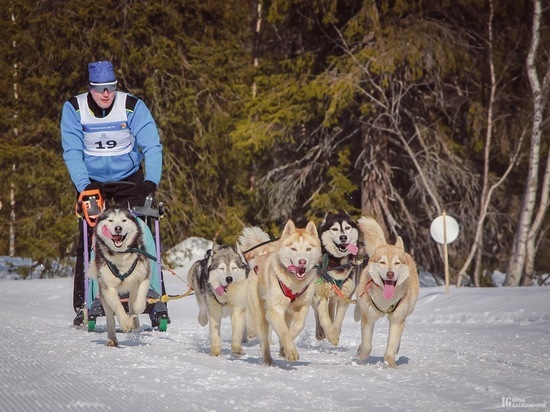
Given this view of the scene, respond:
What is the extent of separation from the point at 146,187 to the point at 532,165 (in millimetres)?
9898

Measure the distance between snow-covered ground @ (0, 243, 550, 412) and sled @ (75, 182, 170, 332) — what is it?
A: 0.81 feet

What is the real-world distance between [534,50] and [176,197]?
8.00m

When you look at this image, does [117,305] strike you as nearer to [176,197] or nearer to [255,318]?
[255,318]

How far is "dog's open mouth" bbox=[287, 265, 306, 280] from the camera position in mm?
5660

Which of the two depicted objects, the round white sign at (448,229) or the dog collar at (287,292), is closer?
the dog collar at (287,292)

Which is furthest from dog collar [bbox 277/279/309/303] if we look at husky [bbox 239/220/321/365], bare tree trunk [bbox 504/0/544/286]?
bare tree trunk [bbox 504/0/544/286]

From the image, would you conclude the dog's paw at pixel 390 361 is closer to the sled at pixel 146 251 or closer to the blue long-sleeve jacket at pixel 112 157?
the sled at pixel 146 251

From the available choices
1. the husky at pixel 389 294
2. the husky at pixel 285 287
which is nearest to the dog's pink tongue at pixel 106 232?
the husky at pixel 285 287

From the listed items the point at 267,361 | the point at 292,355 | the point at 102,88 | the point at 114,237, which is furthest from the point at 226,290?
the point at 102,88

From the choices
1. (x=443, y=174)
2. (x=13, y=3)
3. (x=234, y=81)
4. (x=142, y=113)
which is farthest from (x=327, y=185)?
(x=142, y=113)

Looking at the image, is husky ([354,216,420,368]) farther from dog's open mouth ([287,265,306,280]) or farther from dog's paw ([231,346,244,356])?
dog's paw ([231,346,244,356])

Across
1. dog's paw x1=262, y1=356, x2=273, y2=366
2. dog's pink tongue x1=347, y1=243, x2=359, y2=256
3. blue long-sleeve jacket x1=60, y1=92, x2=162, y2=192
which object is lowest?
dog's paw x1=262, y1=356, x2=273, y2=366

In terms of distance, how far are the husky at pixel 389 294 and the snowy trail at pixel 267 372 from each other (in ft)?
0.63

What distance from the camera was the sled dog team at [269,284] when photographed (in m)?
5.67
